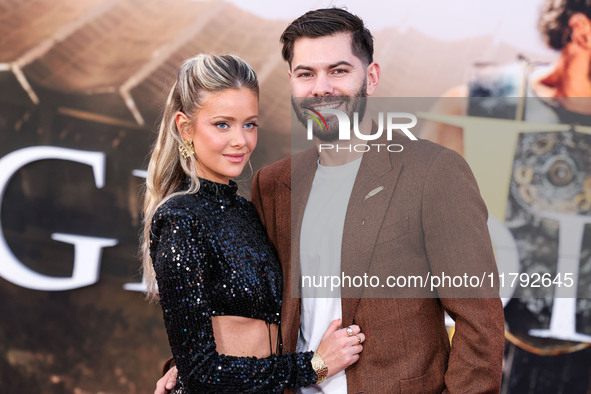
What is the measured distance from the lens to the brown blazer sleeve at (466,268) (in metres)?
1.70

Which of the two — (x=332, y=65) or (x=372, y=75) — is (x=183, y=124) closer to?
(x=332, y=65)

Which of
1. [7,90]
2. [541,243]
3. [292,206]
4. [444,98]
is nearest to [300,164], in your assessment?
[292,206]

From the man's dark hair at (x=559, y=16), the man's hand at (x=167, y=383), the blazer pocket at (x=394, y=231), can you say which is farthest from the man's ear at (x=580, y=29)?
the man's hand at (x=167, y=383)

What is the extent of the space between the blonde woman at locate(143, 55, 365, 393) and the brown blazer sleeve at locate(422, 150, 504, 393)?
312 millimetres

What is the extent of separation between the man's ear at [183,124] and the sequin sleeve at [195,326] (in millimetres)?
318

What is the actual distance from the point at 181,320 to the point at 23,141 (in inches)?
102

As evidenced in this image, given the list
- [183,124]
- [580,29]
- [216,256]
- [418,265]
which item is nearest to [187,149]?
[183,124]

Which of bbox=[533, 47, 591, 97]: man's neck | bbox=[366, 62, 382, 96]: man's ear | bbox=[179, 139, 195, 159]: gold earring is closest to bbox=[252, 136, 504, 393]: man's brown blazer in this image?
bbox=[366, 62, 382, 96]: man's ear

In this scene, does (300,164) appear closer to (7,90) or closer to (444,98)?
(444,98)

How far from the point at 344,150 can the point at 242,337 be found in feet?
2.44

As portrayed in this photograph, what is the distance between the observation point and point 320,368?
1.83 metres

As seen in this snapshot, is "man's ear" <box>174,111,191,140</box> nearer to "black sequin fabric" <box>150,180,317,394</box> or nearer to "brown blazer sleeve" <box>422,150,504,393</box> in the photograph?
"black sequin fabric" <box>150,180,317,394</box>

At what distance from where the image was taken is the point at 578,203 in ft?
11.3

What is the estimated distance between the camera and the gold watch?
5.97 feet
